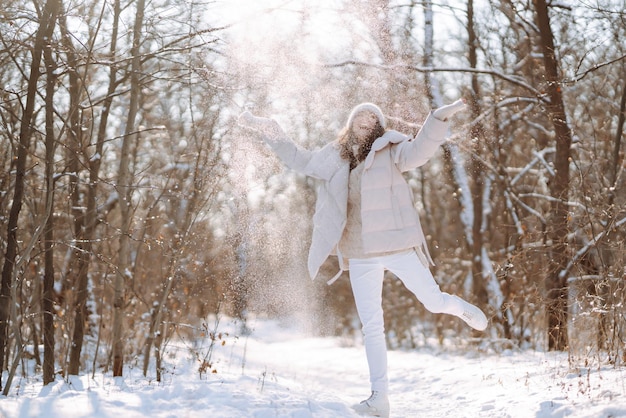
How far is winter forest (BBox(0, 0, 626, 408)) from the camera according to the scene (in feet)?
17.3

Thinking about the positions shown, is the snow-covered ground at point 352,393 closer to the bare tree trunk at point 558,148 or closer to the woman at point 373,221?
the woman at point 373,221

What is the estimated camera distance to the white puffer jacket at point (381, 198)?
4.32 m

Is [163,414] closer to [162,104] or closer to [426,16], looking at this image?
[426,16]

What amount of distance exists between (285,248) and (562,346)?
325 inches

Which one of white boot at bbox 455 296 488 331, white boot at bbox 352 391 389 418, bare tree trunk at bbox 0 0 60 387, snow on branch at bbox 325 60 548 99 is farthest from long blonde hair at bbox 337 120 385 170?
snow on branch at bbox 325 60 548 99

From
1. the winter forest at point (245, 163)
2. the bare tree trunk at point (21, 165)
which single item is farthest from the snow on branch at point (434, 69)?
the bare tree trunk at point (21, 165)

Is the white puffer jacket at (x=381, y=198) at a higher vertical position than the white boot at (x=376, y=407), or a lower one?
higher

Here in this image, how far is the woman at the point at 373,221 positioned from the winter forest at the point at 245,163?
126 centimetres

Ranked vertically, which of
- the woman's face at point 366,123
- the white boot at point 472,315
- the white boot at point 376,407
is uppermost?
the woman's face at point 366,123

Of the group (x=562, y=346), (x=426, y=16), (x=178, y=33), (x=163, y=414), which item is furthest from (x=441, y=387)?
(x=426, y=16)

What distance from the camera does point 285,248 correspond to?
14.8 m

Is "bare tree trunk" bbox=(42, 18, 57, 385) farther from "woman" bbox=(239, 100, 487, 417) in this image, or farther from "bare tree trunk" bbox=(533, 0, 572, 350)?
"bare tree trunk" bbox=(533, 0, 572, 350)

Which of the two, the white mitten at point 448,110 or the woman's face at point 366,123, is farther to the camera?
the woman's face at point 366,123

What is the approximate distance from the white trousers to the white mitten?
92 centimetres
